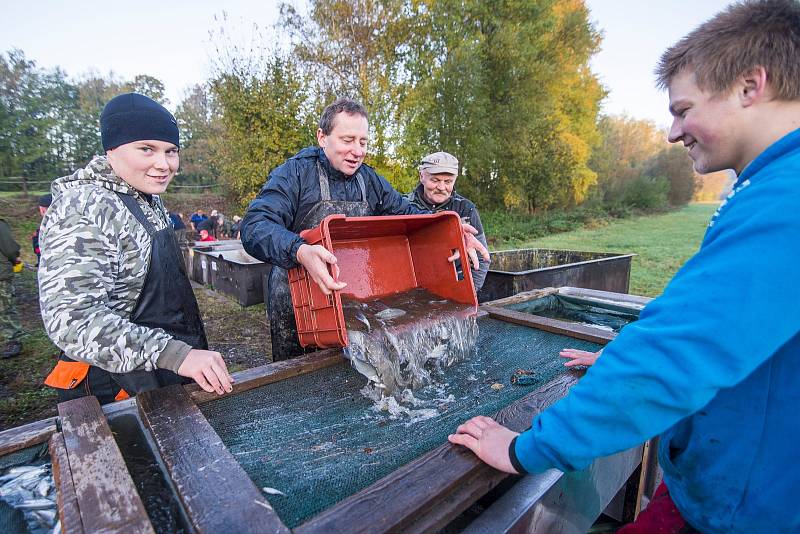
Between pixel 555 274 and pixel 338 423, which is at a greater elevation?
pixel 338 423

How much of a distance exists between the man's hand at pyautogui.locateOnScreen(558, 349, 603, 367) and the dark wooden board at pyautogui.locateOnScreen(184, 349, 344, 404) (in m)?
1.11

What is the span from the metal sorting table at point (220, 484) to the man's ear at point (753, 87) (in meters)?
1.10

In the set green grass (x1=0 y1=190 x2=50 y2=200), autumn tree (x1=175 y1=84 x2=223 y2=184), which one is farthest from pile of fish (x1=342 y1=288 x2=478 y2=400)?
autumn tree (x1=175 y1=84 x2=223 y2=184)

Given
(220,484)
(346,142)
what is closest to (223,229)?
(346,142)

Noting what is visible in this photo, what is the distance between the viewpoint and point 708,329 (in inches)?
29.6

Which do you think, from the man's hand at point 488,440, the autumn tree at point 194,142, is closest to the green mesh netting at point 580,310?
the man's hand at point 488,440

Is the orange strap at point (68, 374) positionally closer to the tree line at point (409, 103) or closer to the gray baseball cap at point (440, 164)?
the gray baseball cap at point (440, 164)

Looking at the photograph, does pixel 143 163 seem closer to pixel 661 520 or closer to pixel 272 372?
pixel 272 372

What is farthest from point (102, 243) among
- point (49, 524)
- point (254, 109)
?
point (254, 109)

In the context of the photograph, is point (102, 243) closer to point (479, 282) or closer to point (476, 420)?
point (476, 420)

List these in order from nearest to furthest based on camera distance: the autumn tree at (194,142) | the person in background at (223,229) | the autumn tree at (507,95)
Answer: the autumn tree at (507,95), the person in background at (223,229), the autumn tree at (194,142)

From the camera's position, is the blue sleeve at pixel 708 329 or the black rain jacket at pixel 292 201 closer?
the blue sleeve at pixel 708 329

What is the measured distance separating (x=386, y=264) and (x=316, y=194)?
66 cm

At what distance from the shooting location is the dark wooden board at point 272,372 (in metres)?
1.54
